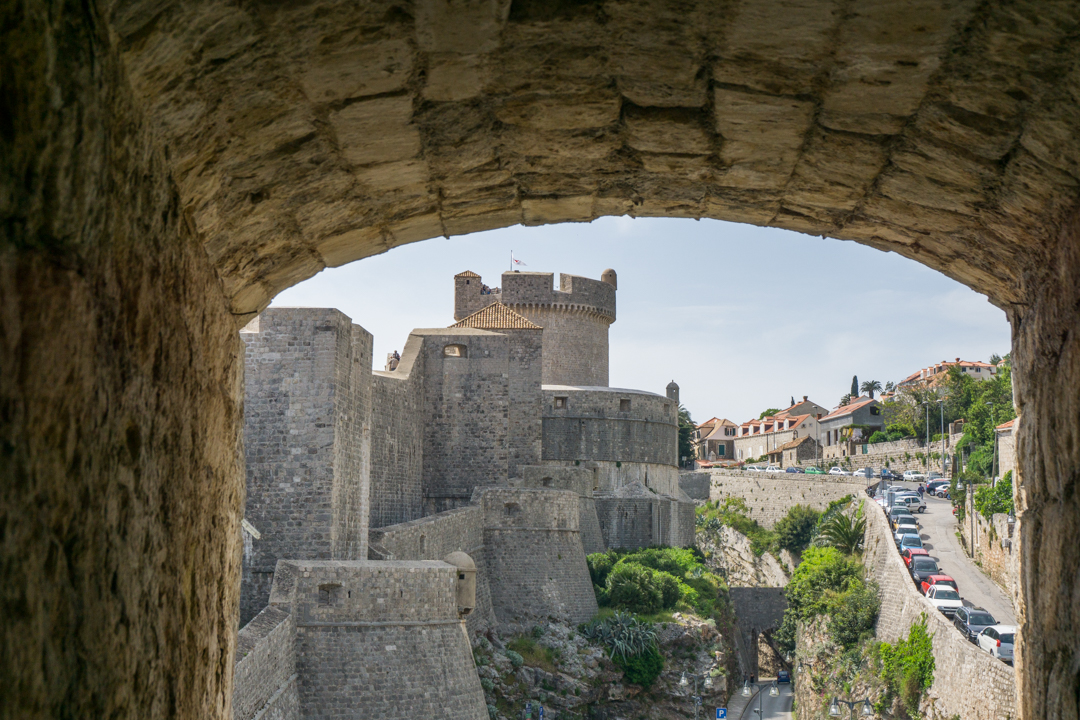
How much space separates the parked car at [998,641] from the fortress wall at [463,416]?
12.9m

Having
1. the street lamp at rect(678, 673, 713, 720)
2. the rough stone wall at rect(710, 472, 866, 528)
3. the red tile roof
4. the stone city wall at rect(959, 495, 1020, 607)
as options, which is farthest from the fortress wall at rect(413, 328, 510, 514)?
the rough stone wall at rect(710, 472, 866, 528)

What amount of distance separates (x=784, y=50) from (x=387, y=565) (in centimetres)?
1520

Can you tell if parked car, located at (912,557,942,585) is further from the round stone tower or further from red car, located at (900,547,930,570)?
the round stone tower

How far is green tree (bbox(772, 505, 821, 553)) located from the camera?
4525 centimetres

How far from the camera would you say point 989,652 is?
64.3ft

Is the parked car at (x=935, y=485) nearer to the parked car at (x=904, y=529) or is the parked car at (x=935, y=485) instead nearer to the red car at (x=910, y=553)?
the parked car at (x=904, y=529)

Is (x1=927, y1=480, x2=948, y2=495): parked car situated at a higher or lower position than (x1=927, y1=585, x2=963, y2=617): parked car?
higher

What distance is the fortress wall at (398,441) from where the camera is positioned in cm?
2516

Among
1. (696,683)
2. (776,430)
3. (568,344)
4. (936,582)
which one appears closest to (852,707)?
(936,582)

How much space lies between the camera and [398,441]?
26.5m

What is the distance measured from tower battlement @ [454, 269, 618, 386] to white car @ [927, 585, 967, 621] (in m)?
19.1

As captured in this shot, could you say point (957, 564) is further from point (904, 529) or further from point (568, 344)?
point (568, 344)

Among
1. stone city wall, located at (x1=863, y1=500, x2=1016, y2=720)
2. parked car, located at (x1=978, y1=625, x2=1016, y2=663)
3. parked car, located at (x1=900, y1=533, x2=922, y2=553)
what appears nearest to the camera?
stone city wall, located at (x1=863, y1=500, x2=1016, y2=720)

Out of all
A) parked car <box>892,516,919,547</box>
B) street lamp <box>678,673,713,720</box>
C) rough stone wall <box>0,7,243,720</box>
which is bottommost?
street lamp <box>678,673,713,720</box>
